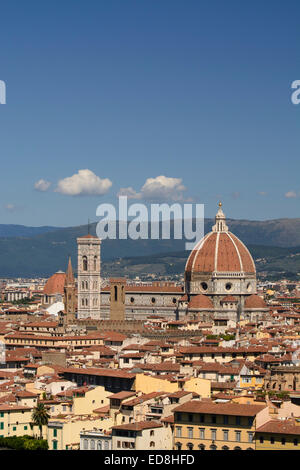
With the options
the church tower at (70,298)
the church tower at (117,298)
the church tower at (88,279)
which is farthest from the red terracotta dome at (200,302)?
the church tower at (70,298)

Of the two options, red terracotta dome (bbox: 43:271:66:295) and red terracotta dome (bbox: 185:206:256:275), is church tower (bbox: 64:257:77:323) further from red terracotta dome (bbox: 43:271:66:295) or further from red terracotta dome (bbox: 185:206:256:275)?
red terracotta dome (bbox: 43:271:66:295)

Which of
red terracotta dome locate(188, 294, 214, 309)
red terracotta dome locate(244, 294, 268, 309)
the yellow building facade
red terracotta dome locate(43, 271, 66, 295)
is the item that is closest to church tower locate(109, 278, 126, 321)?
red terracotta dome locate(188, 294, 214, 309)

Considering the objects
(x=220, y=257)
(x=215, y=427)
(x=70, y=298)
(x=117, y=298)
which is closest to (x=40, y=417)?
(x=215, y=427)

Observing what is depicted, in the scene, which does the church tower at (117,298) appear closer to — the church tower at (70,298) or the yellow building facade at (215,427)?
the church tower at (70,298)

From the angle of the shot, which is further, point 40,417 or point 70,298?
point 70,298

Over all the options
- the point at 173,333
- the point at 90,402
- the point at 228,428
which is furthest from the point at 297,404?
the point at 173,333

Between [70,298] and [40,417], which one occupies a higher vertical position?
[70,298]

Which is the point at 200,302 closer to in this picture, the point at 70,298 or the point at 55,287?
the point at 70,298
